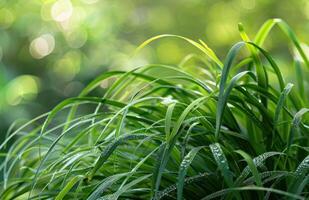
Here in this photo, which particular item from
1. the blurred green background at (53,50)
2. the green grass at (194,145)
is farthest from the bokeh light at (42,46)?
the green grass at (194,145)

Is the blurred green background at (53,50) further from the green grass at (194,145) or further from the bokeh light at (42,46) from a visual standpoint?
the green grass at (194,145)

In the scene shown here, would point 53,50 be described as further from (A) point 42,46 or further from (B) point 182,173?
(B) point 182,173

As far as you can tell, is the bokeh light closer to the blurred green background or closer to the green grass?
the blurred green background

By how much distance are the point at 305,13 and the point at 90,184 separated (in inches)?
117

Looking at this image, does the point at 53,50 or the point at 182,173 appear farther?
the point at 53,50

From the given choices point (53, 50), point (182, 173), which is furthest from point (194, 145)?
point (53, 50)

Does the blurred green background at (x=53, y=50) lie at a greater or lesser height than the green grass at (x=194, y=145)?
lesser

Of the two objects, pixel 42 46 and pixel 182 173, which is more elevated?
pixel 182 173

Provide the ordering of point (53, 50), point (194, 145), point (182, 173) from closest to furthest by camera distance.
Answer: point (182, 173)
point (194, 145)
point (53, 50)

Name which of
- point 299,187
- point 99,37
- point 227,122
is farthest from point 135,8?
point 299,187

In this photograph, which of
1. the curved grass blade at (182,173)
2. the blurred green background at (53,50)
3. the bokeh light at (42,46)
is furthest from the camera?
the bokeh light at (42,46)

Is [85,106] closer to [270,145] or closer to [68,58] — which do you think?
[68,58]

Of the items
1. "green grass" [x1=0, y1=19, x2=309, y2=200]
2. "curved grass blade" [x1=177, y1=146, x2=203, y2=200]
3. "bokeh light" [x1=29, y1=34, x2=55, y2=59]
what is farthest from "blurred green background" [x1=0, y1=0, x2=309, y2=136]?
"curved grass blade" [x1=177, y1=146, x2=203, y2=200]

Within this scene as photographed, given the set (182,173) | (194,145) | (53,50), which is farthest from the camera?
(53,50)
